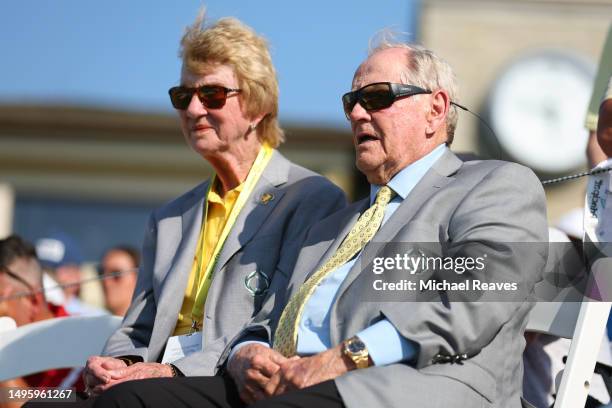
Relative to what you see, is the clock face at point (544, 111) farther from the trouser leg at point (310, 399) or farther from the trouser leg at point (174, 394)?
the trouser leg at point (310, 399)

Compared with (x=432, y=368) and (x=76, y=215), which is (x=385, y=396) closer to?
(x=432, y=368)

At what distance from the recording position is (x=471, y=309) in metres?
3.50

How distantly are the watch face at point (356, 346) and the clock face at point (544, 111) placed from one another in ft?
43.5

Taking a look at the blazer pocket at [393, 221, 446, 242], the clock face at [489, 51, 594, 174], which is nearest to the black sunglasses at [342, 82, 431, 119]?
the blazer pocket at [393, 221, 446, 242]

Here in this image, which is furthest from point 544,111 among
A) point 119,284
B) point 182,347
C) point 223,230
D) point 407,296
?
point 407,296

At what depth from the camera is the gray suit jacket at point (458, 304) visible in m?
3.46

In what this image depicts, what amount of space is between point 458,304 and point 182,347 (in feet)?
4.60

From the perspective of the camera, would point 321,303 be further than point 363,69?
No

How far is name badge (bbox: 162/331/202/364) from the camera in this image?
4.48 metres

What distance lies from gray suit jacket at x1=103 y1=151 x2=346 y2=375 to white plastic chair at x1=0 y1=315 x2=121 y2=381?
1.71ft

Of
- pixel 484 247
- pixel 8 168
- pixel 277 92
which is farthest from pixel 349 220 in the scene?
pixel 8 168

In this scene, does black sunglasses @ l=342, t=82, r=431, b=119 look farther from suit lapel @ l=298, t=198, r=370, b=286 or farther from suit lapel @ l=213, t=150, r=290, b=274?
suit lapel @ l=213, t=150, r=290, b=274

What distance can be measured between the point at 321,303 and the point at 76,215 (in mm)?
15211

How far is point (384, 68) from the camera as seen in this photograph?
4.09 metres
